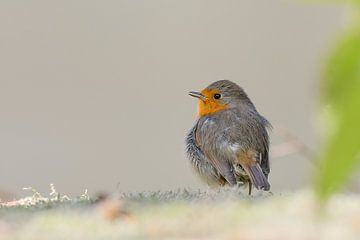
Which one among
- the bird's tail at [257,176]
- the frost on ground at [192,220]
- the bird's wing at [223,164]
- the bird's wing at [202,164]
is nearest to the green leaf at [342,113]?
the frost on ground at [192,220]

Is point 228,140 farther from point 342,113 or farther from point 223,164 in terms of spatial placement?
point 342,113

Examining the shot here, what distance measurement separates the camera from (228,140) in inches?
196

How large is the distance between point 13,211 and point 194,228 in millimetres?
724

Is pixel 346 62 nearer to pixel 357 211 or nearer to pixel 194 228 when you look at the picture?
pixel 194 228

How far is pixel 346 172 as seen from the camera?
0.37 metres

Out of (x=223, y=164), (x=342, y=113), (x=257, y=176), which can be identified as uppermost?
(x=223, y=164)

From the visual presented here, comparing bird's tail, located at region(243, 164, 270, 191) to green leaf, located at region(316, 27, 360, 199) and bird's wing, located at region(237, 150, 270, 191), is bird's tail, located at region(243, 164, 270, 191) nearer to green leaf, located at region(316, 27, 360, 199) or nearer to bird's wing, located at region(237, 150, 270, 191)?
bird's wing, located at region(237, 150, 270, 191)

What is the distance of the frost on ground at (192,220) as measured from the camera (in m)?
1.42

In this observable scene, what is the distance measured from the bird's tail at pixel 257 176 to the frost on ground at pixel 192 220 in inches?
92.9

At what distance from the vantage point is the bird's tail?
430 centimetres

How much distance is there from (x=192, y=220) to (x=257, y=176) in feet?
9.70

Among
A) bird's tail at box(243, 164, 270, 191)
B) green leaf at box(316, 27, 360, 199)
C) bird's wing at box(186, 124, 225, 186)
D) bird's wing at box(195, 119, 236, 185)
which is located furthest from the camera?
bird's wing at box(186, 124, 225, 186)

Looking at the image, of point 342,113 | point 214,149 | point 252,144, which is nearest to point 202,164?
point 214,149

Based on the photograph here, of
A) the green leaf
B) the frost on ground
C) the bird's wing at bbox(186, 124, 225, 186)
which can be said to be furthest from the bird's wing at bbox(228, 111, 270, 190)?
the green leaf
